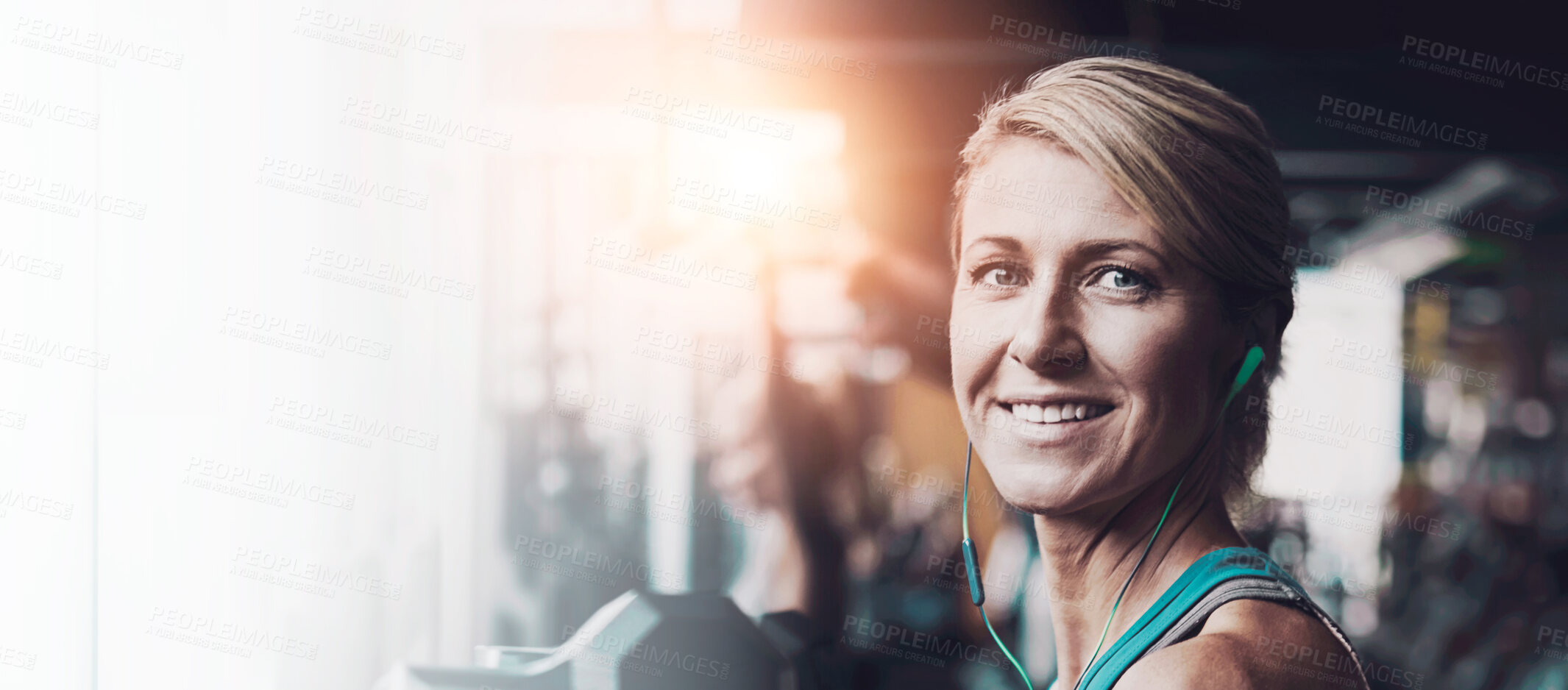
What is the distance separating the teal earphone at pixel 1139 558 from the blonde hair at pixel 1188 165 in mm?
23

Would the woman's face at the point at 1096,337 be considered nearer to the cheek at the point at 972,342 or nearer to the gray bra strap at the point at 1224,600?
the cheek at the point at 972,342

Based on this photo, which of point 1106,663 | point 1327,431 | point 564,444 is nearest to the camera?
point 1106,663

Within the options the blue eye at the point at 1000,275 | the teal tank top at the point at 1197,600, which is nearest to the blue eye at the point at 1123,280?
the blue eye at the point at 1000,275

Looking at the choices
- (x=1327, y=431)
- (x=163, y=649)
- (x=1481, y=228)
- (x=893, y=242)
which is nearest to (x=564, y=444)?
(x=893, y=242)

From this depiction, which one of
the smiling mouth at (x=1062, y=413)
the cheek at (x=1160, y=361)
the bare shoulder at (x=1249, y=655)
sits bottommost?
the bare shoulder at (x=1249, y=655)

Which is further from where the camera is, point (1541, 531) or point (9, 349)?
point (9, 349)

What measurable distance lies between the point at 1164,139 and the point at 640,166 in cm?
91

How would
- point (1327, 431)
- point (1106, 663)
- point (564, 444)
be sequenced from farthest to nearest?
point (564, 444) → point (1327, 431) → point (1106, 663)

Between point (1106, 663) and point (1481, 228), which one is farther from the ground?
point (1481, 228)

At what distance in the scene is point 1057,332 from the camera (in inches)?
58.2

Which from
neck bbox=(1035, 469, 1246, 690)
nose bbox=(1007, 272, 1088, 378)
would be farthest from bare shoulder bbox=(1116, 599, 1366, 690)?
nose bbox=(1007, 272, 1088, 378)

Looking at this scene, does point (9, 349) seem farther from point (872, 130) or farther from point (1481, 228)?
point (1481, 228)

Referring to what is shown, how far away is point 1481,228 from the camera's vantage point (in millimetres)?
1693

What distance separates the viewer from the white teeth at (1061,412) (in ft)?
4.88
